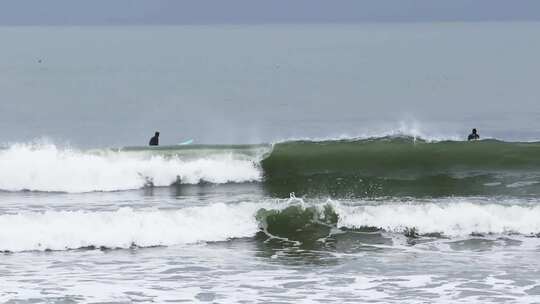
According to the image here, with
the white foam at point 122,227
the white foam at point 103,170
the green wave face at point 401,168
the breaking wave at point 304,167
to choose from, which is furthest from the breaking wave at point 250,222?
the white foam at point 103,170

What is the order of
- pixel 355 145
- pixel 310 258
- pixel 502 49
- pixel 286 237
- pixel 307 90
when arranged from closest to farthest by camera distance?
pixel 310 258 < pixel 286 237 < pixel 355 145 < pixel 307 90 < pixel 502 49

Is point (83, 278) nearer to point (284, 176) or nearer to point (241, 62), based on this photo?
point (284, 176)

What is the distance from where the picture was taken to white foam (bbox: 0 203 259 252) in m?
25.0

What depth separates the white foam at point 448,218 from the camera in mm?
26484

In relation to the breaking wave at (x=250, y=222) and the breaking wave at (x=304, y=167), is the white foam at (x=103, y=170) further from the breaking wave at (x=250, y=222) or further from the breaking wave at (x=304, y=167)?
the breaking wave at (x=250, y=222)

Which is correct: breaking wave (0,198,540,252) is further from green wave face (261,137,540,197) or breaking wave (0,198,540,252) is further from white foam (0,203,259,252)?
green wave face (261,137,540,197)

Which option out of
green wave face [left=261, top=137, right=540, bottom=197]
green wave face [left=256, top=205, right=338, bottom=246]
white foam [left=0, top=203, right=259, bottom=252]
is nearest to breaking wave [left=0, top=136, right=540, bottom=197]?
green wave face [left=261, top=137, right=540, bottom=197]

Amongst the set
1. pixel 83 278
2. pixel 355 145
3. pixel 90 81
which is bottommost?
pixel 83 278

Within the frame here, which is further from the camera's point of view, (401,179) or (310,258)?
(401,179)

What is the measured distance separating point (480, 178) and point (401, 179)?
2068 millimetres

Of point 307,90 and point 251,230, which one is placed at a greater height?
point 307,90

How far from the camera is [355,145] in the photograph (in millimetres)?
35719

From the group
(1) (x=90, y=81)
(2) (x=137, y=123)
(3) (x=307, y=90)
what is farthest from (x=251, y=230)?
(1) (x=90, y=81)

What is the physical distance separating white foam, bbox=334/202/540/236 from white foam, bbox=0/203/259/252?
244 cm
